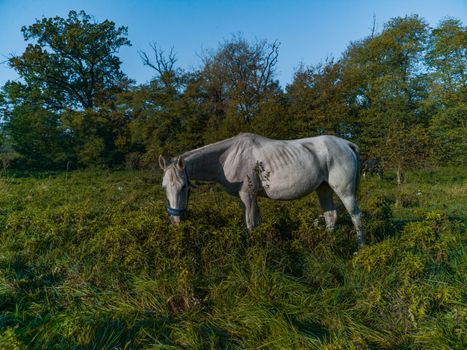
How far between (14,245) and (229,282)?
337cm

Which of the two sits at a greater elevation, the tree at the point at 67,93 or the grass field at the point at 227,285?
the tree at the point at 67,93

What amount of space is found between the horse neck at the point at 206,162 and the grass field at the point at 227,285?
0.54 metres

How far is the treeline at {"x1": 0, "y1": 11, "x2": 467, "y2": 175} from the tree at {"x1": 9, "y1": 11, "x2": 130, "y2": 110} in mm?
80

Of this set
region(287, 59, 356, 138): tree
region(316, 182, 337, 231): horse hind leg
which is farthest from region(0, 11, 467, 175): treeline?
region(316, 182, 337, 231): horse hind leg

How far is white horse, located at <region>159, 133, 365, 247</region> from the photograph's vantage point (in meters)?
4.40

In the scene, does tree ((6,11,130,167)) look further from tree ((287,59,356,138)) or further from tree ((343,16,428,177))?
tree ((343,16,428,177))

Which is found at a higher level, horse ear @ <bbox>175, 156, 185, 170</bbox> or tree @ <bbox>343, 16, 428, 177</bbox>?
tree @ <bbox>343, 16, 428, 177</bbox>

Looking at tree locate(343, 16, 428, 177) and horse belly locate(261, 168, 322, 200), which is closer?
horse belly locate(261, 168, 322, 200)

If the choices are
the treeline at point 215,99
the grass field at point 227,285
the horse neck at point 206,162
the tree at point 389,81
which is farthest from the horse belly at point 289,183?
the tree at point 389,81

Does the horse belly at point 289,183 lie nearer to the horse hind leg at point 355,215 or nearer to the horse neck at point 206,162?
the horse hind leg at point 355,215

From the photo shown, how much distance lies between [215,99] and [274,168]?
14.9 m

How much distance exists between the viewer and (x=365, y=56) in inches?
944

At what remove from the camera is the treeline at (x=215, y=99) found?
52.7 feet

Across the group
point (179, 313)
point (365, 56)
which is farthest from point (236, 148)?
point (365, 56)
